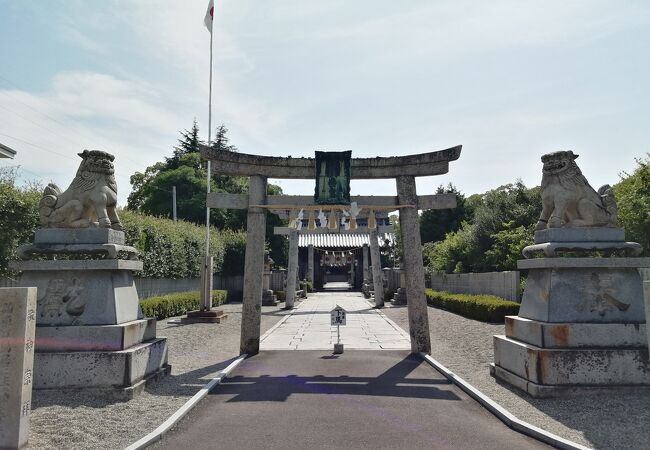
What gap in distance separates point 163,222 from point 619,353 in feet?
62.2

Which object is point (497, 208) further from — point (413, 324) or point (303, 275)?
point (303, 275)

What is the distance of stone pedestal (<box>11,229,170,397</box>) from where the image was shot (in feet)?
20.6

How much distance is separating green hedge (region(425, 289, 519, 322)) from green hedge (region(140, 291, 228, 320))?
11878 millimetres

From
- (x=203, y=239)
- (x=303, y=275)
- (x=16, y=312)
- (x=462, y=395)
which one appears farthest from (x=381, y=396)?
(x=303, y=275)

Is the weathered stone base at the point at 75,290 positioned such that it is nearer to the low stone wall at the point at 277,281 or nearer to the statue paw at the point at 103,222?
the statue paw at the point at 103,222

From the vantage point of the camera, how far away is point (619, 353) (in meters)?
6.22

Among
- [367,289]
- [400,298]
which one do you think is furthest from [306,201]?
[367,289]

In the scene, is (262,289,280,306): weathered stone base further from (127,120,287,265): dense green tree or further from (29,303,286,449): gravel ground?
(29,303,286,449): gravel ground

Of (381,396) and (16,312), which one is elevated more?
(16,312)

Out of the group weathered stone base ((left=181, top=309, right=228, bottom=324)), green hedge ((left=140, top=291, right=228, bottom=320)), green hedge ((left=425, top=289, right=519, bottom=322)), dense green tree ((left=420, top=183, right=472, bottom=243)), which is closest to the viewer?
green hedge ((left=425, top=289, right=519, bottom=322))

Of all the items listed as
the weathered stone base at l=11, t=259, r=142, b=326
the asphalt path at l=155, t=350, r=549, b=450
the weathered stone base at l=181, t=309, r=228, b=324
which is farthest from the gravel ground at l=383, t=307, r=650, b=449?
the weathered stone base at l=181, t=309, r=228, b=324

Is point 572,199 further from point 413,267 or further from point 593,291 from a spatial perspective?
point 413,267

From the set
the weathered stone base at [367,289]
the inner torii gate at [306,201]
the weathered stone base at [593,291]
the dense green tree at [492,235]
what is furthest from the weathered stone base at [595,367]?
the weathered stone base at [367,289]

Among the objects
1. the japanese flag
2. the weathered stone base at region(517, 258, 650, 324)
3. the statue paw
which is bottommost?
the weathered stone base at region(517, 258, 650, 324)
